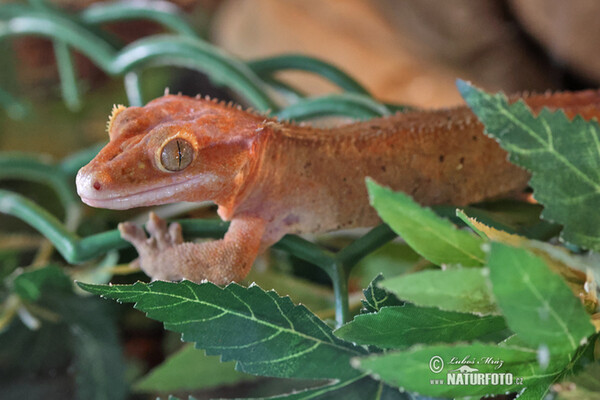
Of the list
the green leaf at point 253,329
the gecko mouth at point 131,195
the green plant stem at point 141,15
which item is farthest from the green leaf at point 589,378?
the green plant stem at point 141,15

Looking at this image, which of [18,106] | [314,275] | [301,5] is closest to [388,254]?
[314,275]

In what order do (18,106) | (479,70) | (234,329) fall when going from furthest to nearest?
(479,70), (18,106), (234,329)

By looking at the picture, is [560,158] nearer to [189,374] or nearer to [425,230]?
[425,230]

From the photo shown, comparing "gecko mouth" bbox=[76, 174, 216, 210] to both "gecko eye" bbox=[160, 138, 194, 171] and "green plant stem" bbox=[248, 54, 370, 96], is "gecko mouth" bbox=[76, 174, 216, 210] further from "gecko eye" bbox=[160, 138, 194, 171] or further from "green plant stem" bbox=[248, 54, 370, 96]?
"green plant stem" bbox=[248, 54, 370, 96]

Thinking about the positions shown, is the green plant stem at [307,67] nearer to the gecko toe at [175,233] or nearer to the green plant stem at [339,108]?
the green plant stem at [339,108]

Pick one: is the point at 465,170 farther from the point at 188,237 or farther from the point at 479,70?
the point at 479,70

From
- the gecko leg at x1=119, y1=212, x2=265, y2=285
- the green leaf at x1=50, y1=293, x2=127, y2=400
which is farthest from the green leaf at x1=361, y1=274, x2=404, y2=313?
the green leaf at x1=50, y1=293, x2=127, y2=400

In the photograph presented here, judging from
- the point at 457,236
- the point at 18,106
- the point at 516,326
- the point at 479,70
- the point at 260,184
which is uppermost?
the point at 479,70

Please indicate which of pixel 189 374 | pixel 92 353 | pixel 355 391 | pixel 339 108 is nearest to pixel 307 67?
pixel 339 108
